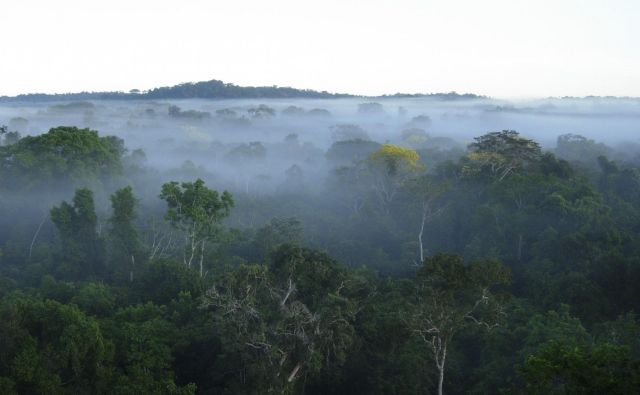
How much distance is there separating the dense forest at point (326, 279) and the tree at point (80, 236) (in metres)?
0.08

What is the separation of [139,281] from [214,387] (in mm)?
8647

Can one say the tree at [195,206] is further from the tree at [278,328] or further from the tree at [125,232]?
the tree at [278,328]

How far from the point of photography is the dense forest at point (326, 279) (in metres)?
16.3

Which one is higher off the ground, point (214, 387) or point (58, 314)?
point (58, 314)

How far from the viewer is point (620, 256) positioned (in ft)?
81.9

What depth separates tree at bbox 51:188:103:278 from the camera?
96.8 ft

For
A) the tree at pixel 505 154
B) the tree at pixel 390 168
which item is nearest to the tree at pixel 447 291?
the tree at pixel 505 154

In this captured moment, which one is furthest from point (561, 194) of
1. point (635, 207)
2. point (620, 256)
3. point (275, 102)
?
point (275, 102)

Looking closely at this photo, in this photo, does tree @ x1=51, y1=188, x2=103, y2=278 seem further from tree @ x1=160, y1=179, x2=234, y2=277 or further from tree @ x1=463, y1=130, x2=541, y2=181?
tree @ x1=463, y1=130, x2=541, y2=181

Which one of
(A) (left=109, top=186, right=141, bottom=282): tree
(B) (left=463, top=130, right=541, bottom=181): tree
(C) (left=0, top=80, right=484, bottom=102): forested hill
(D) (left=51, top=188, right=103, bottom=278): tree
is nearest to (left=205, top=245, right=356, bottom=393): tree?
(A) (left=109, top=186, right=141, bottom=282): tree

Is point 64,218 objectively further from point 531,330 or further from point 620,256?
point 620,256

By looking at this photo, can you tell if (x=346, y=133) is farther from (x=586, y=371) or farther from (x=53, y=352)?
(x=586, y=371)

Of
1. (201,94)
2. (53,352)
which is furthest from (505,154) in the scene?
(201,94)

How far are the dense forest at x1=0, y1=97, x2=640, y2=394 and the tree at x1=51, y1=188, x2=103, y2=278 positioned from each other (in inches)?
3.0
